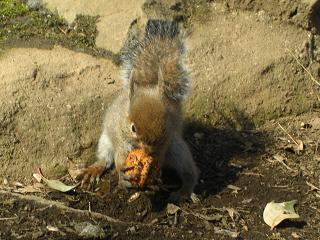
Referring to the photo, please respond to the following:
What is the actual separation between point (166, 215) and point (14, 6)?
2258 mm

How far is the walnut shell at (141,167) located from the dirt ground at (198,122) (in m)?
0.16

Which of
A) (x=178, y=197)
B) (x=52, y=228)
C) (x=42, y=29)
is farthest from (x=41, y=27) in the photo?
(x=52, y=228)

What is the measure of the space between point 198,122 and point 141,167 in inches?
47.8

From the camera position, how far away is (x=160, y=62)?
472 centimetres

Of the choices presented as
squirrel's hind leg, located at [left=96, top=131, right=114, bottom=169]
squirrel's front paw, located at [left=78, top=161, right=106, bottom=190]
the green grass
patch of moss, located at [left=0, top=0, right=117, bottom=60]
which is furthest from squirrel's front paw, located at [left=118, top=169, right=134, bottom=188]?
the green grass

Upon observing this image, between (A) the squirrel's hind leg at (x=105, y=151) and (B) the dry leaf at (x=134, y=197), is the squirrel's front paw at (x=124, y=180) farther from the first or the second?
(A) the squirrel's hind leg at (x=105, y=151)

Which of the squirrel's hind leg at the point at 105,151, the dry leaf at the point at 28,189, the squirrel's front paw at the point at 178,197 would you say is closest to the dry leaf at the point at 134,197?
the squirrel's front paw at the point at 178,197

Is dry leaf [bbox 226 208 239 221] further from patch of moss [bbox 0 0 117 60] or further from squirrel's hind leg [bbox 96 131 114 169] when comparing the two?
patch of moss [bbox 0 0 117 60]

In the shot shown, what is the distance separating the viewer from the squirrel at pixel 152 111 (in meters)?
4.22

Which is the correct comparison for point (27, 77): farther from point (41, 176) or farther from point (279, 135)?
point (279, 135)

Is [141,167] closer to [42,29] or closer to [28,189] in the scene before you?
[28,189]

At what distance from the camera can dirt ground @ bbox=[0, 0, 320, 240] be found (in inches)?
164

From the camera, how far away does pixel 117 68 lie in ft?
17.3

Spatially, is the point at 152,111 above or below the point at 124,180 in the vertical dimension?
above
